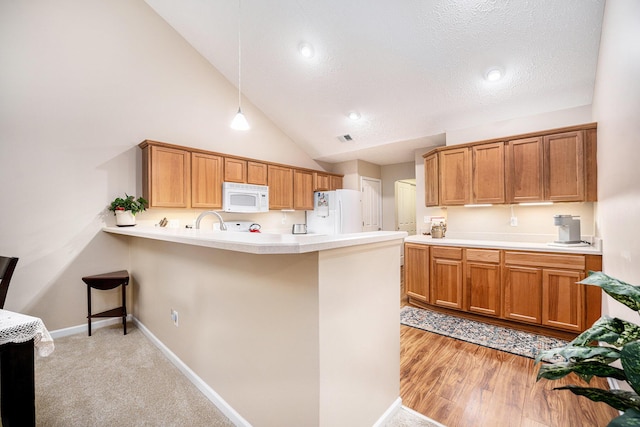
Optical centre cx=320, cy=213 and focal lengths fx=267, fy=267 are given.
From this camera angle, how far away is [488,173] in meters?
3.43

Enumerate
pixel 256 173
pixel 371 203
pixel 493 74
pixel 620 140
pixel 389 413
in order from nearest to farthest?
pixel 389 413 < pixel 620 140 < pixel 493 74 < pixel 256 173 < pixel 371 203

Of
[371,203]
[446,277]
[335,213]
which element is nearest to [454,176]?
[446,277]

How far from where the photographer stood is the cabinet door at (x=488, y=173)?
11.0ft

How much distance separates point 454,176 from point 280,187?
2.83 meters

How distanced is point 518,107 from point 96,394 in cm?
506

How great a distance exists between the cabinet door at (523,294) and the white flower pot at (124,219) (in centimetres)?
441

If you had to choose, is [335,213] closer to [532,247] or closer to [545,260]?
[532,247]

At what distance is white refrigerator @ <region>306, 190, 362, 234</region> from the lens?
5.30 meters

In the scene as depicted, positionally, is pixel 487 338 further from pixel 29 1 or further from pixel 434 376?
pixel 29 1

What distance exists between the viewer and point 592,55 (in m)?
2.64

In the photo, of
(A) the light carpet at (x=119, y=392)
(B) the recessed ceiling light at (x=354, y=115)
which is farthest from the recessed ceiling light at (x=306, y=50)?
(A) the light carpet at (x=119, y=392)

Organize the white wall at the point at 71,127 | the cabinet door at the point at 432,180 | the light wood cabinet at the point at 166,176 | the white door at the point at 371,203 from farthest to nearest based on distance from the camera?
the white door at the point at 371,203
the cabinet door at the point at 432,180
the light wood cabinet at the point at 166,176
the white wall at the point at 71,127

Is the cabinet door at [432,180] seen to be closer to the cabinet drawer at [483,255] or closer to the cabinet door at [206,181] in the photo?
the cabinet drawer at [483,255]

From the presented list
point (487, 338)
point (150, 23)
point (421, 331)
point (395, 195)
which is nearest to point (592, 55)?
point (487, 338)
